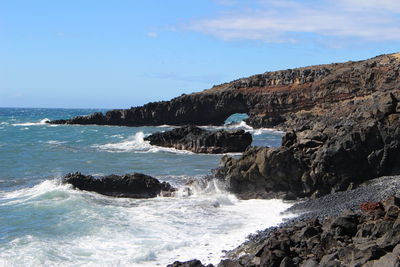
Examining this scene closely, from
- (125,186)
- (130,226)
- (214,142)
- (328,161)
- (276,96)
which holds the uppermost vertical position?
(276,96)

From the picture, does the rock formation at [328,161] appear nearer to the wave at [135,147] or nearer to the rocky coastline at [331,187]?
the rocky coastline at [331,187]

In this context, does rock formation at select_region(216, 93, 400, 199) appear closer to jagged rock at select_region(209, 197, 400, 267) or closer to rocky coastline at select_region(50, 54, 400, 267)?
rocky coastline at select_region(50, 54, 400, 267)

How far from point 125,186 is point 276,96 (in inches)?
2104

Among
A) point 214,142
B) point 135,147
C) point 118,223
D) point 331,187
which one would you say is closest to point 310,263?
point 118,223

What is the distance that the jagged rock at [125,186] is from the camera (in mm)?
24500

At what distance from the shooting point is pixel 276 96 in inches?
2977

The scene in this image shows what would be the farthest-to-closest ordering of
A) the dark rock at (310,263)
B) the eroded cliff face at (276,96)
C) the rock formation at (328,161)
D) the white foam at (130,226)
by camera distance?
the eroded cliff face at (276,96), the rock formation at (328,161), the white foam at (130,226), the dark rock at (310,263)

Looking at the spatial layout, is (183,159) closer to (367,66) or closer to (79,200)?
(79,200)

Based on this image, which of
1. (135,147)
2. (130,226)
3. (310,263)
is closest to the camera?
(310,263)

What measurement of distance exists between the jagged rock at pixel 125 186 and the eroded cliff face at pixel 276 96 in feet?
141

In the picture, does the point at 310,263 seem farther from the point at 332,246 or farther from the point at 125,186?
the point at 125,186

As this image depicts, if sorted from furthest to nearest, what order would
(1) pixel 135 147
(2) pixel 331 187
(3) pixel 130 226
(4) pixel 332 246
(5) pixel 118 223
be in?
(1) pixel 135 147 → (2) pixel 331 187 → (5) pixel 118 223 → (3) pixel 130 226 → (4) pixel 332 246

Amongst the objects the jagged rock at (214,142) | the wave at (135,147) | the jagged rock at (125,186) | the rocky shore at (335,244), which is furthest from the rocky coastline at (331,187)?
the wave at (135,147)

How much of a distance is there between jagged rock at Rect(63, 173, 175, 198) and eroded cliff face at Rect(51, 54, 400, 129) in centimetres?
4297
